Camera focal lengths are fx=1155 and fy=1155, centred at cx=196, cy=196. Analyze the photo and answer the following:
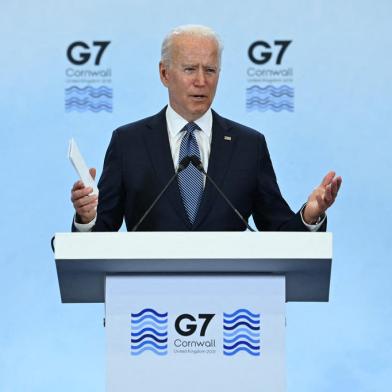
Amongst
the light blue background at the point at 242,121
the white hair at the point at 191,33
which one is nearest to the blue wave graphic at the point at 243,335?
the white hair at the point at 191,33

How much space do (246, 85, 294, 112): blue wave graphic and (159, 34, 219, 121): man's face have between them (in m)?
1.32

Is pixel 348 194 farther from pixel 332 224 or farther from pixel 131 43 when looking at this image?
pixel 131 43

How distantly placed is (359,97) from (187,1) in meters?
0.84

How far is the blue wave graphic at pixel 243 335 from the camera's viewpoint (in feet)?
9.52

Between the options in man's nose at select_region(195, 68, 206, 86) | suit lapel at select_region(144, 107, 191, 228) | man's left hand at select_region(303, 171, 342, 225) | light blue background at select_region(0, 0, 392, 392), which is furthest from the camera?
light blue background at select_region(0, 0, 392, 392)

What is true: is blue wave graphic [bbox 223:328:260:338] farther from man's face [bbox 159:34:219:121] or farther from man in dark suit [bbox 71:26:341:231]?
man's face [bbox 159:34:219:121]

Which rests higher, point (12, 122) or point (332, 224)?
point (12, 122)

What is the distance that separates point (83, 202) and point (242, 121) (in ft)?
6.40

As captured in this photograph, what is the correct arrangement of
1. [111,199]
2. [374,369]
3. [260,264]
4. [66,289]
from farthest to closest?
[374,369] < [111,199] < [66,289] < [260,264]

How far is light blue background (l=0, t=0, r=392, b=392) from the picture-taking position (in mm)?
4762

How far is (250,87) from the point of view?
16.0ft

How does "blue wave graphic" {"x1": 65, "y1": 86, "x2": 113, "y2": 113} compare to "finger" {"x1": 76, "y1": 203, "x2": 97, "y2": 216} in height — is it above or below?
above

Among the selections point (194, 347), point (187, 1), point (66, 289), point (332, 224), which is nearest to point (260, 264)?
point (194, 347)

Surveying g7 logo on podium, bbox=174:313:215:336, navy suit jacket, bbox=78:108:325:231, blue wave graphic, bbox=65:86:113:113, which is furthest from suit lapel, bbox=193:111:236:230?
blue wave graphic, bbox=65:86:113:113
